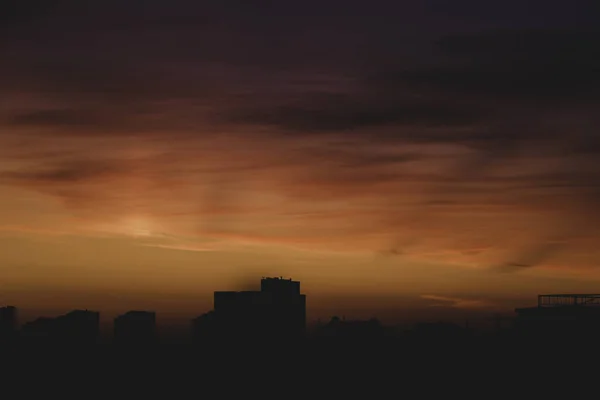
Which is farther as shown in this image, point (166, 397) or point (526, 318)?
point (166, 397)

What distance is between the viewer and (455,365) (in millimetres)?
195250

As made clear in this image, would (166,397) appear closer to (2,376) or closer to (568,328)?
(2,376)

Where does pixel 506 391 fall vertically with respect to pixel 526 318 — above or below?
below

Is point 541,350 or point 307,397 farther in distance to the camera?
point 307,397

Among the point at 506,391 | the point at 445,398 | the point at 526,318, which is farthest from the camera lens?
the point at 445,398

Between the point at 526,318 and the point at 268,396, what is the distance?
69730mm

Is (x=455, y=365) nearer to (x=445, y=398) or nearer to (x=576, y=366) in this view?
(x=445, y=398)

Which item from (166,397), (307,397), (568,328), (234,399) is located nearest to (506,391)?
(568,328)

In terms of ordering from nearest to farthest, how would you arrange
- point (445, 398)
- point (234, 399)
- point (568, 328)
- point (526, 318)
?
point (568, 328)
point (526, 318)
point (445, 398)
point (234, 399)

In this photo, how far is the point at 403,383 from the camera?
19688 cm

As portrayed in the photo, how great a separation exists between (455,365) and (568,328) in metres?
56.9

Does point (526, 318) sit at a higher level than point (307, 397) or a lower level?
higher

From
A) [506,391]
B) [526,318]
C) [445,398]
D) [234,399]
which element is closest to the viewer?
[526,318]

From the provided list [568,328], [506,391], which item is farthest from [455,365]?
[568,328]
